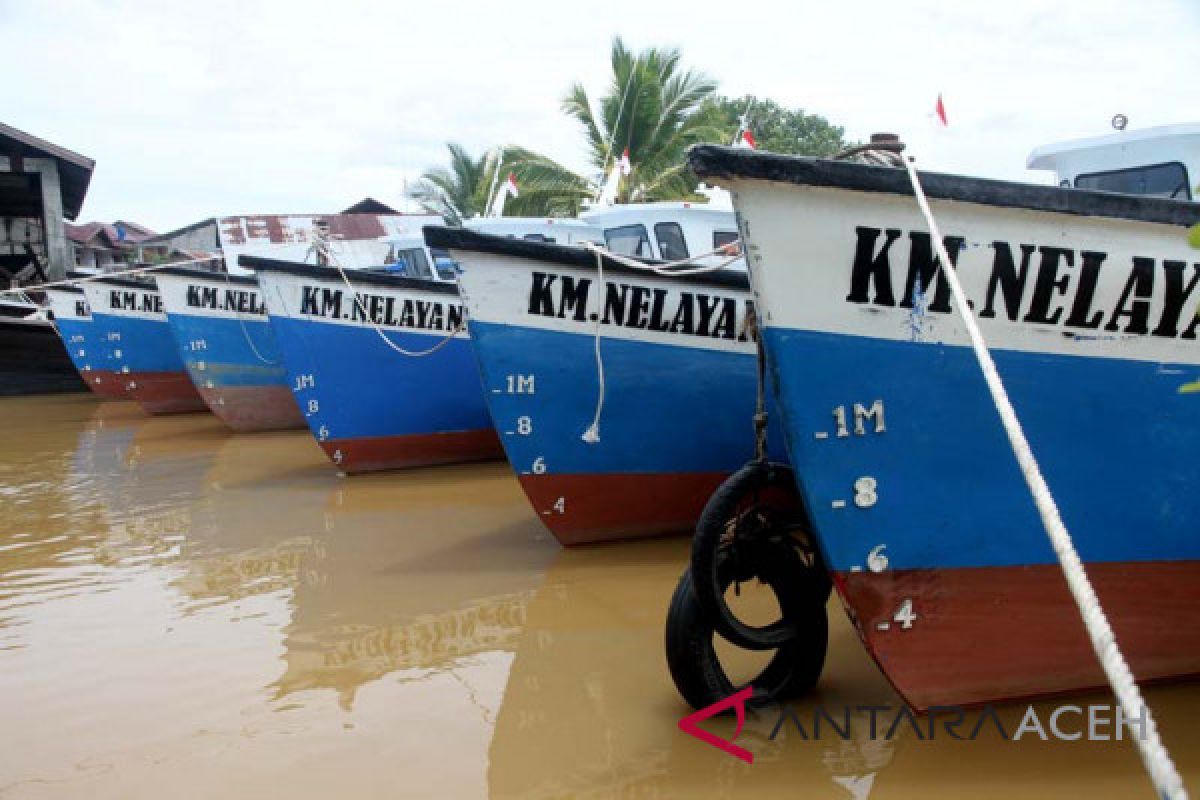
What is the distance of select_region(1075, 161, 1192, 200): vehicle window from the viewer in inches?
267

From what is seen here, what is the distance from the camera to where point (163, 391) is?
18.7 m

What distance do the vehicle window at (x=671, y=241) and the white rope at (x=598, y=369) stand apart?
306cm

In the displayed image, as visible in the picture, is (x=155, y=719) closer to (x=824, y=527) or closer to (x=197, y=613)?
(x=197, y=613)

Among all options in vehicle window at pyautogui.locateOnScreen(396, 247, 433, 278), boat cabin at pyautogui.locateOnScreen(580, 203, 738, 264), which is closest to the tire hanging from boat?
boat cabin at pyautogui.locateOnScreen(580, 203, 738, 264)

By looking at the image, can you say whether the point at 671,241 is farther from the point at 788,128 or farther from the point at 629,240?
the point at 788,128

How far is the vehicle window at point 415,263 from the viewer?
14.3m

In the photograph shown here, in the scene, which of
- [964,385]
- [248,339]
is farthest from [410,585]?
[248,339]

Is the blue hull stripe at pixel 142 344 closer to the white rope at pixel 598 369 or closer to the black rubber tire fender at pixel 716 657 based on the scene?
the white rope at pixel 598 369

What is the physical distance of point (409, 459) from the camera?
10.8 m

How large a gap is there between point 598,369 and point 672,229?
3.22 meters

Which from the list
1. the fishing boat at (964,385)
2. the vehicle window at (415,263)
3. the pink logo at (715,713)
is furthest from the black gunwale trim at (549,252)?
the vehicle window at (415,263)

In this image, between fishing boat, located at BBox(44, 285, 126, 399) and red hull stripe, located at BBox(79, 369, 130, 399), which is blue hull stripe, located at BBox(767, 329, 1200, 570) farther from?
red hull stripe, located at BBox(79, 369, 130, 399)

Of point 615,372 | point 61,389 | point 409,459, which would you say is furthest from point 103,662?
point 61,389

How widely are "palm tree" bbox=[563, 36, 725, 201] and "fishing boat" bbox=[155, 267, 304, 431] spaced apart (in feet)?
31.1
